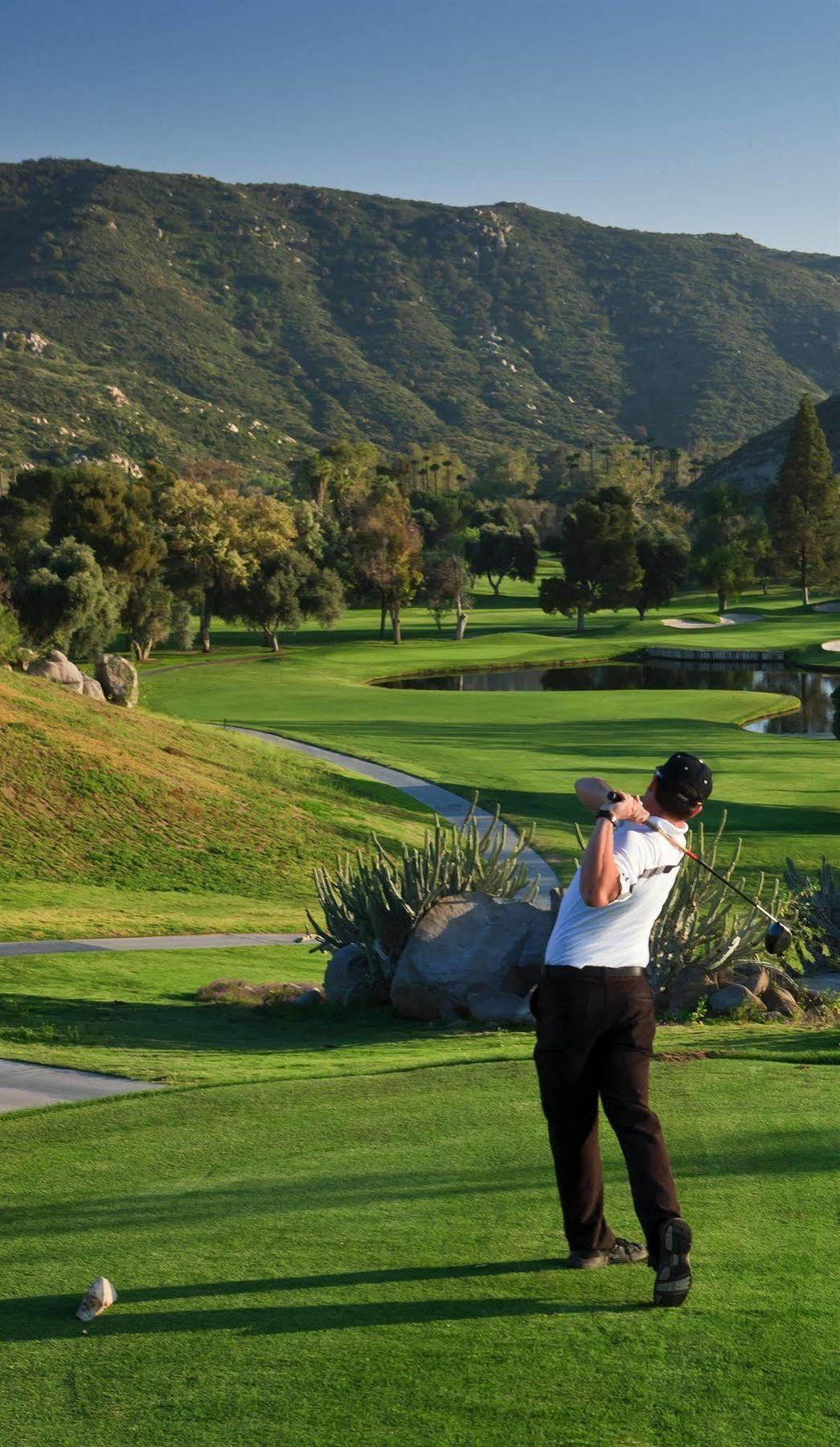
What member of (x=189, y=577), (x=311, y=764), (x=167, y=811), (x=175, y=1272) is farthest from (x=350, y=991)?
(x=189, y=577)

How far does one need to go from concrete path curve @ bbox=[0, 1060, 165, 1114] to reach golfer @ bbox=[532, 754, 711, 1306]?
473cm

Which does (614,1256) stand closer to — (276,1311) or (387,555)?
(276,1311)

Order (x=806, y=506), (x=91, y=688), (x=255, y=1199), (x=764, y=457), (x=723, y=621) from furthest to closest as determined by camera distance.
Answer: (x=764, y=457), (x=806, y=506), (x=723, y=621), (x=91, y=688), (x=255, y=1199)

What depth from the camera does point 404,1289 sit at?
5.51m

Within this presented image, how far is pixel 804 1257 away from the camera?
562cm

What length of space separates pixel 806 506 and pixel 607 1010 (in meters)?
119

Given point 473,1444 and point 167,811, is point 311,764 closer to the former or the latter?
point 167,811

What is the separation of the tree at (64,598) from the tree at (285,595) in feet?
51.9

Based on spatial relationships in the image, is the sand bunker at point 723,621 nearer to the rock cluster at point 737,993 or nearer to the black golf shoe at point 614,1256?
the rock cluster at point 737,993

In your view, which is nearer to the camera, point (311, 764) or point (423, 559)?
point (311, 764)

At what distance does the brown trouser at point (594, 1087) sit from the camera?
18.5ft

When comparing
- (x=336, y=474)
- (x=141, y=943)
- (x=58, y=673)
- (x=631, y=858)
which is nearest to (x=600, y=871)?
(x=631, y=858)

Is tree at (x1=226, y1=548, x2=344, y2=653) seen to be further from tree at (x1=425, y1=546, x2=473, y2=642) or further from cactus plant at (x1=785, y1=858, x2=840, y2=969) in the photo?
cactus plant at (x1=785, y1=858, x2=840, y2=969)

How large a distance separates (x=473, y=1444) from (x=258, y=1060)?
722 cm
